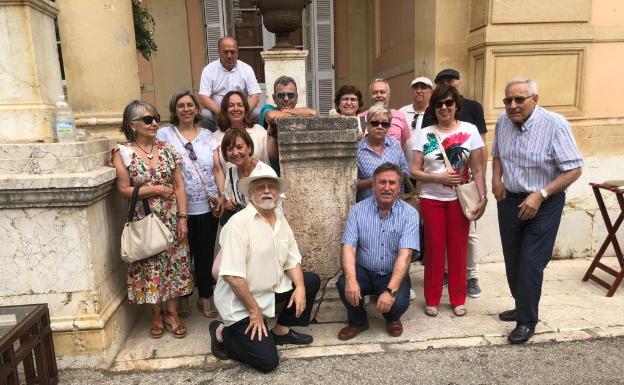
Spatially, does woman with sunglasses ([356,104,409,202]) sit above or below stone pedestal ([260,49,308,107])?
below

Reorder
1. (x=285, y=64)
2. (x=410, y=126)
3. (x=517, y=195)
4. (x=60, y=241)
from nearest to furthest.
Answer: (x=60, y=241), (x=517, y=195), (x=410, y=126), (x=285, y=64)

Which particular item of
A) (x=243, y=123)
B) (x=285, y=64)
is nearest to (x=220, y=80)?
(x=243, y=123)

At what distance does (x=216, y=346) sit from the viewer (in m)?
3.02

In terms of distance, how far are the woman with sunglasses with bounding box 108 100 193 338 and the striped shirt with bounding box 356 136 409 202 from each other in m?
1.30

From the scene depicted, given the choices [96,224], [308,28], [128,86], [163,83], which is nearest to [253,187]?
[96,224]

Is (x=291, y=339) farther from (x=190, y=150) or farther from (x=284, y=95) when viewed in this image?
(x=284, y=95)

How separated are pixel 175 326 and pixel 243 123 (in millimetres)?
1539

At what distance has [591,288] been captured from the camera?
13.4 ft

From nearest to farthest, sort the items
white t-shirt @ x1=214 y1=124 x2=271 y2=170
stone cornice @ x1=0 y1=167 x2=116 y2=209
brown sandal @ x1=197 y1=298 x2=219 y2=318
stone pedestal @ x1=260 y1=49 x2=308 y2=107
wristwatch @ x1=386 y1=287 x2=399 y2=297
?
stone cornice @ x1=0 y1=167 x2=116 y2=209
wristwatch @ x1=386 y1=287 x2=399 y2=297
white t-shirt @ x1=214 y1=124 x2=271 y2=170
brown sandal @ x1=197 y1=298 x2=219 y2=318
stone pedestal @ x1=260 y1=49 x2=308 y2=107

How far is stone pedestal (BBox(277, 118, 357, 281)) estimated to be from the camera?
10.4 ft

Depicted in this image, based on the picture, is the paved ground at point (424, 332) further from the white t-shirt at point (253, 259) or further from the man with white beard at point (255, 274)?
the white t-shirt at point (253, 259)

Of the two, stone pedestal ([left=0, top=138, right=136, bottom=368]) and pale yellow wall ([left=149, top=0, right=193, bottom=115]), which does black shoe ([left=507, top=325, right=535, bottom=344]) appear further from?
pale yellow wall ([left=149, top=0, right=193, bottom=115])

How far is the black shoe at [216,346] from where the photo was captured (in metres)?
2.97

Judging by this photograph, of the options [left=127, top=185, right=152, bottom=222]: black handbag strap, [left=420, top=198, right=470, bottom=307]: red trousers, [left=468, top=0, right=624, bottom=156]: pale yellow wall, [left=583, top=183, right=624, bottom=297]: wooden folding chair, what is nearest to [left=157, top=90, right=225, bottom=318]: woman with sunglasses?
[left=127, top=185, right=152, bottom=222]: black handbag strap
